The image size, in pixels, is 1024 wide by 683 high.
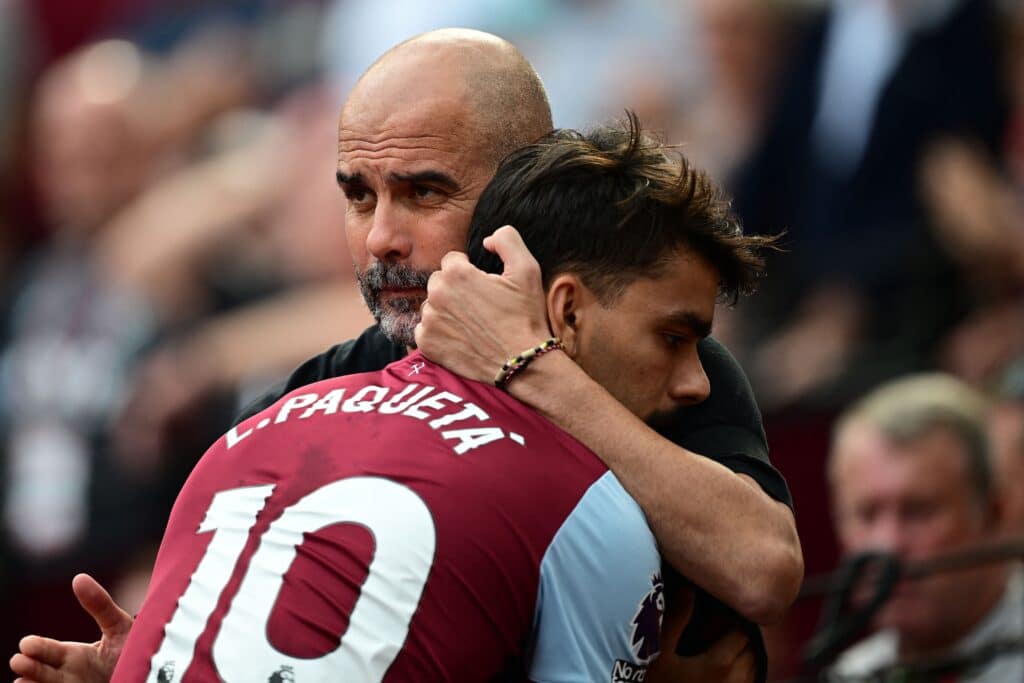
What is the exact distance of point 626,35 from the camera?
29.1 ft

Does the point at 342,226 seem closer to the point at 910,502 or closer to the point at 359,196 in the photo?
the point at 910,502

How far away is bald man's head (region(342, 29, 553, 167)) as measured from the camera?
384 cm

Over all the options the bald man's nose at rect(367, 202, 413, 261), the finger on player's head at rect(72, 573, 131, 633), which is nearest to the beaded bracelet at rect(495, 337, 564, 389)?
the bald man's nose at rect(367, 202, 413, 261)

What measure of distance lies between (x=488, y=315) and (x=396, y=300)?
1.61 ft

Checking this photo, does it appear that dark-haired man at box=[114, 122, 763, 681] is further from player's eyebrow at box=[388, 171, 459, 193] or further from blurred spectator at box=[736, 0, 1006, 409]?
blurred spectator at box=[736, 0, 1006, 409]

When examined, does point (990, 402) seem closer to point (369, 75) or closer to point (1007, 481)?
point (1007, 481)

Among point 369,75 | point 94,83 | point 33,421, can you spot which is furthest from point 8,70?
point 369,75

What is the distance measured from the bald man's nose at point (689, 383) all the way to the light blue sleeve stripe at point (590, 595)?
0.42 metres

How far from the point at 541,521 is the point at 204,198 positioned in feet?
22.0

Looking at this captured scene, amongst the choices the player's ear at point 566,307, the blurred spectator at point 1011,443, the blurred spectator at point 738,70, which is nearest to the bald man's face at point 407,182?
the player's ear at point 566,307

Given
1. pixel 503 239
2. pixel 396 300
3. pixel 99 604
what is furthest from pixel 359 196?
pixel 99 604

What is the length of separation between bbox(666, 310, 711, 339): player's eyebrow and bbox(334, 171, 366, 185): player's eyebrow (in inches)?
33.7

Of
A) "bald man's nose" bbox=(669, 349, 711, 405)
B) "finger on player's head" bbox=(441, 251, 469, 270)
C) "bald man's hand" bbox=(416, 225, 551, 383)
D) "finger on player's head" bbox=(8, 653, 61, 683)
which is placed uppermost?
"finger on player's head" bbox=(441, 251, 469, 270)

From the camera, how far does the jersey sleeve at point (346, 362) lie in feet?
13.3
